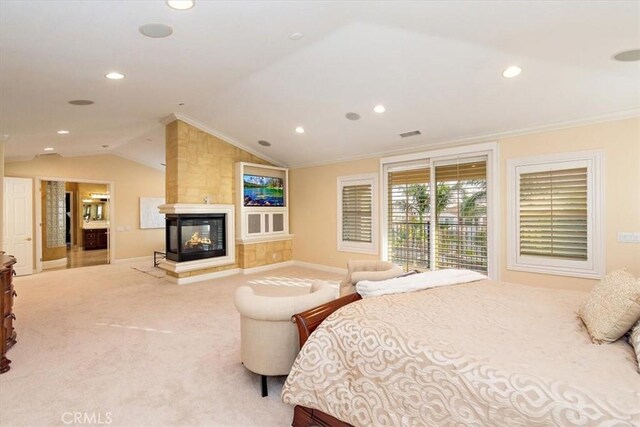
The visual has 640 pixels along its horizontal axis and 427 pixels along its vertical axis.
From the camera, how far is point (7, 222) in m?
6.50

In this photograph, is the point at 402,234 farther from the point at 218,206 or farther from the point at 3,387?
the point at 3,387

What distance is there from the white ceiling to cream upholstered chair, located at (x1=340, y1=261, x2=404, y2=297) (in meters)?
2.26

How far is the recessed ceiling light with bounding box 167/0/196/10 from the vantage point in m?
2.29

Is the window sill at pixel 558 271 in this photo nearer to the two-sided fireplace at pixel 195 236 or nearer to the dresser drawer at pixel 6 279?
the two-sided fireplace at pixel 195 236

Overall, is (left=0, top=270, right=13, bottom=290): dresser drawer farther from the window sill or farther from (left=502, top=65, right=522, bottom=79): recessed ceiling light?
the window sill

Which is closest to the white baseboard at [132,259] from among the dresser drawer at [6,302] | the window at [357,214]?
the dresser drawer at [6,302]

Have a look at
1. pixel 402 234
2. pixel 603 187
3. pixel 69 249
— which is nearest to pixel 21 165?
pixel 69 249

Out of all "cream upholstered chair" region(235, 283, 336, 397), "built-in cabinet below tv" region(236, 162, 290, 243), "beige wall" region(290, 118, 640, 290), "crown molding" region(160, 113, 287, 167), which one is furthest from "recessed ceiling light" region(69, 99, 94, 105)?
"beige wall" region(290, 118, 640, 290)

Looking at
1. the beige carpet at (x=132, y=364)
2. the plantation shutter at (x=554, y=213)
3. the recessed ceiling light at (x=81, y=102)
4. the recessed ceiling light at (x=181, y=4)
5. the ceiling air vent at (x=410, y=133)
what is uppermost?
the recessed ceiling light at (x=181, y=4)

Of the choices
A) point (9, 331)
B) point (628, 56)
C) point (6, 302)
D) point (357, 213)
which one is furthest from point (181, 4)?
point (357, 213)

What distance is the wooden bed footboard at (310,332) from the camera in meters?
1.86

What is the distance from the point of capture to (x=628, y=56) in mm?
2957

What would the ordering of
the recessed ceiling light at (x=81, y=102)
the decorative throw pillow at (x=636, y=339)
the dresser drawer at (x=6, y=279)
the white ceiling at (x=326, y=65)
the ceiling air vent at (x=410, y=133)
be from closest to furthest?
the decorative throw pillow at (x=636, y=339) → the white ceiling at (x=326, y=65) → the dresser drawer at (x=6, y=279) → the recessed ceiling light at (x=81, y=102) → the ceiling air vent at (x=410, y=133)

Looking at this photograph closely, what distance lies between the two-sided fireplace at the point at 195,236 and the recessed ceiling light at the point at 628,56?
6.20 metres
